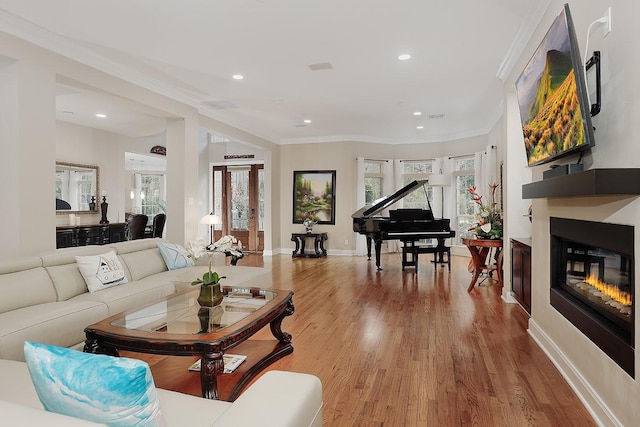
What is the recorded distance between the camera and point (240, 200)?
9773 mm

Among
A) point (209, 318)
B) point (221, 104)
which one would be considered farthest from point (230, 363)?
point (221, 104)

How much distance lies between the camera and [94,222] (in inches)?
286

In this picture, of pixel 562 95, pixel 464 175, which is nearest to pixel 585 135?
pixel 562 95

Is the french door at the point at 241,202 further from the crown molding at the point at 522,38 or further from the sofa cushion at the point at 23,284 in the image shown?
the sofa cushion at the point at 23,284

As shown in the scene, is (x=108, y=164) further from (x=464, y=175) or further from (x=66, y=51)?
(x=464, y=175)

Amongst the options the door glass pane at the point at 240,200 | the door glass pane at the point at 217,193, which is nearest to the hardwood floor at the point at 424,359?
the door glass pane at the point at 240,200

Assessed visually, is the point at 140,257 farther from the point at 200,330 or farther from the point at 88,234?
the point at 88,234

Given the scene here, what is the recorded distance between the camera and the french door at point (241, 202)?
9625 millimetres

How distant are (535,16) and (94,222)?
7.61m

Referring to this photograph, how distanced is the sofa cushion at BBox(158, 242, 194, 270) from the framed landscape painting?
15.4 feet

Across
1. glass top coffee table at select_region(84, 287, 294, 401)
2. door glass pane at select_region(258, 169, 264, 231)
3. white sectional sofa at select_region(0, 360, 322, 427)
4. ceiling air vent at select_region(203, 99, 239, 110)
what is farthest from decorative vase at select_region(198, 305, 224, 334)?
door glass pane at select_region(258, 169, 264, 231)

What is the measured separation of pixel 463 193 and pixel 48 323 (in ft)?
26.8

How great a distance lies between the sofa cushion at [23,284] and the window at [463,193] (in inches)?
308

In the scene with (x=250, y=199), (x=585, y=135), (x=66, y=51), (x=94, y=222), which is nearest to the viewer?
(x=585, y=135)
